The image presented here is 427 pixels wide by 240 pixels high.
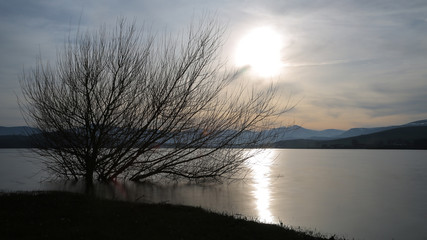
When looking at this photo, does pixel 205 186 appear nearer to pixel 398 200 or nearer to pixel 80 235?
pixel 80 235

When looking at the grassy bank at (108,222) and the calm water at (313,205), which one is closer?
the grassy bank at (108,222)

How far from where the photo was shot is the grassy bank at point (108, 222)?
707cm

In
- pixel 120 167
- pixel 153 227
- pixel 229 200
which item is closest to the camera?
pixel 153 227

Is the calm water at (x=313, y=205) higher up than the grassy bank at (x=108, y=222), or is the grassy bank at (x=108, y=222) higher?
the grassy bank at (x=108, y=222)

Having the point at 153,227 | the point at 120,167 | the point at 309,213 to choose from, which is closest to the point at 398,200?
the point at 309,213

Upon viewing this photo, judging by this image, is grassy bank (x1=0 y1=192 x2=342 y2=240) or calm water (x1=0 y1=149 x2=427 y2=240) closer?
grassy bank (x1=0 y1=192 x2=342 y2=240)

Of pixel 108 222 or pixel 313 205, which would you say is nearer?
pixel 108 222

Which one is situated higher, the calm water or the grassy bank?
the grassy bank

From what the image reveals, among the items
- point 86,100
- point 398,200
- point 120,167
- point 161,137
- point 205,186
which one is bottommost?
point 398,200

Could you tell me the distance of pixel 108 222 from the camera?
26.4ft

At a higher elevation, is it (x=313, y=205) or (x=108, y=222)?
(x=108, y=222)

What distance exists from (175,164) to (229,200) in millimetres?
3669

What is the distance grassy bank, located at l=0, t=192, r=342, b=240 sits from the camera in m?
7.07

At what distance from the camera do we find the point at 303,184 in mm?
29688
